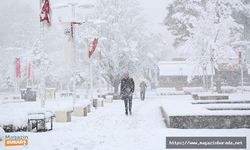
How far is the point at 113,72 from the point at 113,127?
2439 centimetres

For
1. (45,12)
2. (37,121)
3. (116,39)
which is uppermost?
(116,39)

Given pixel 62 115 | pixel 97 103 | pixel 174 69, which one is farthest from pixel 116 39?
pixel 62 115

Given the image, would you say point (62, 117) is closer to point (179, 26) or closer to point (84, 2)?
point (84, 2)

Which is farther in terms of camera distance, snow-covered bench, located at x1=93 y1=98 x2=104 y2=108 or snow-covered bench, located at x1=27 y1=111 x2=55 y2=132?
snow-covered bench, located at x1=93 y1=98 x2=104 y2=108

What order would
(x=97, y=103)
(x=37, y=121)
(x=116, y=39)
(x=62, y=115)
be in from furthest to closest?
(x=116, y=39)
(x=97, y=103)
(x=62, y=115)
(x=37, y=121)

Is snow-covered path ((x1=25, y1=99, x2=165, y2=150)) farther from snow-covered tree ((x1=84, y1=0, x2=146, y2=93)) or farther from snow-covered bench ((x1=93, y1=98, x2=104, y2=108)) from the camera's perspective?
snow-covered tree ((x1=84, y1=0, x2=146, y2=93))

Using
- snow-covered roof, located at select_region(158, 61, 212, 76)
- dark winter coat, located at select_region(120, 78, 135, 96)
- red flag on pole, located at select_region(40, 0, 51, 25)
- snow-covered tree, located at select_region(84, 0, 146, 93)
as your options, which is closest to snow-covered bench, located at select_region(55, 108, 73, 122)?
dark winter coat, located at select_region(120, 78, 135, 96)

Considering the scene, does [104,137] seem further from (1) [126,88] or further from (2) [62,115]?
(1) [126,88]

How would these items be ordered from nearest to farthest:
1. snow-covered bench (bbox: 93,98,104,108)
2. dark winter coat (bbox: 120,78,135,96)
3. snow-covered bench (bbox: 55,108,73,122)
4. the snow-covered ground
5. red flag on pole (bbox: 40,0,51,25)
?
the snow-covered ground → red flag on pole (bbox: 40,0,51,25) → snow-covered bench (bbox: 55,108,73,122) → dark winter coat (bbox: 120,78,135,96) → snow-covered bench (bbox: 93,98,104,108)

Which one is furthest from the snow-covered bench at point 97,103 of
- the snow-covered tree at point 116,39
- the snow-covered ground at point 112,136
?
the snow-covered tree at point 116,39

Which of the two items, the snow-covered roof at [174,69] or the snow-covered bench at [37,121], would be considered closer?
the snow-covered bench at [37,121]

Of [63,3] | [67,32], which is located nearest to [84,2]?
[63,3]

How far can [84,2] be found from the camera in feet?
67.1

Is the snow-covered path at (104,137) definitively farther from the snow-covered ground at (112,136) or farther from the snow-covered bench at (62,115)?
the snow-covered bench at (62,115)
